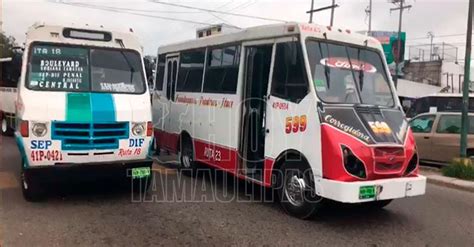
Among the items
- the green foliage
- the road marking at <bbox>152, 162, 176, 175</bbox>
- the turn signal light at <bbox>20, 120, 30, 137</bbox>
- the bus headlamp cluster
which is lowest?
the road marking at <bbox>152, 162, 176, 175</bbox>

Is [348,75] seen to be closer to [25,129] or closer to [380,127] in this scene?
[380,127]

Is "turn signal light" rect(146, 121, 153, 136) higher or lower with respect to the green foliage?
higher

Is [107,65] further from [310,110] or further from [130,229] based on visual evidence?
[310,110]

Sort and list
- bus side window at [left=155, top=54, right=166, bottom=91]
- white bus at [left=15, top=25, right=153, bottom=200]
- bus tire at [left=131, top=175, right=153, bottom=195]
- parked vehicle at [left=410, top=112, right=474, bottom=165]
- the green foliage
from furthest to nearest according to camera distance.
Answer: parked vehicle at [left=410, top=112, right=474, bottom=165], bus side window at [left=155, top=54, right=166, bottom=91], the green foliage, bus tire at [left=131, top=175, right=153, bottom=195], white bus at [left=15, top=25, right=153, bottom=200]

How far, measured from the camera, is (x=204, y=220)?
660 cm

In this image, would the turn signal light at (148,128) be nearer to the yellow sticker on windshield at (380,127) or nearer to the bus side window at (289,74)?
the bus side window at (289,74)

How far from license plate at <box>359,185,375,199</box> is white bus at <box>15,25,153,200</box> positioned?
10.8 feet

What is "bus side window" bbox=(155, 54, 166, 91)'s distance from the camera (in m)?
11.5

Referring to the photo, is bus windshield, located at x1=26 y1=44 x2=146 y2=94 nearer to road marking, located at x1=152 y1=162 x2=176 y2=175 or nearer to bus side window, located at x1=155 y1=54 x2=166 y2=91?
road marking, located at x1=152 y1=162 x2=176 y2=175

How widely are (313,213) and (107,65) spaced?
410 cm

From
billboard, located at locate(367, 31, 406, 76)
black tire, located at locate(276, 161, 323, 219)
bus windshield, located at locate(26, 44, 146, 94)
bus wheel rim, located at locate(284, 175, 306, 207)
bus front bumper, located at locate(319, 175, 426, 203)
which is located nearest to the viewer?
bus front bumper, located at locate(319, 175, 426, 203)

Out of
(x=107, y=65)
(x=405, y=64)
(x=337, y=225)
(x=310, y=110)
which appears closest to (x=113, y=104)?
(x=107, y=65)

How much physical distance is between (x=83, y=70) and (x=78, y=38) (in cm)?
58

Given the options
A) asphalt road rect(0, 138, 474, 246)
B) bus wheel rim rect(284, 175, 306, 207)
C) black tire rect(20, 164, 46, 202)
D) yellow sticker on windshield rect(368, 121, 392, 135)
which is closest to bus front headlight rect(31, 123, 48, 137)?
black tire rect(20, 164, 46, 202)
